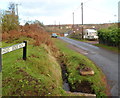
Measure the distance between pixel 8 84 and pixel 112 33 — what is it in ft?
58.5

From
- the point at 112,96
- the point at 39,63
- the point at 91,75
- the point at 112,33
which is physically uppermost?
the point at 112,33

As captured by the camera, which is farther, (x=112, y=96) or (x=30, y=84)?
(x=112, y=96)

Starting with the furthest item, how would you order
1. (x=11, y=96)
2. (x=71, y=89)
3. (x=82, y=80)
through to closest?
(x=82, y=80), (x=71, y=89), (x=11, y=96)

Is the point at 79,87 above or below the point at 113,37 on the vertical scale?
below

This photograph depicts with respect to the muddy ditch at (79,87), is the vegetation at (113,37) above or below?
above

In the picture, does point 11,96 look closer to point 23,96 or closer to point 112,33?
point 23,96

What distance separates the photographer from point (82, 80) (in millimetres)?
7141

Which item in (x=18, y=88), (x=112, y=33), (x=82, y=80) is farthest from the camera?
(x=112, y=33)

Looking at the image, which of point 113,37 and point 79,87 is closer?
point 79,87

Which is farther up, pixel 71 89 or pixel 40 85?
pixel 40 85

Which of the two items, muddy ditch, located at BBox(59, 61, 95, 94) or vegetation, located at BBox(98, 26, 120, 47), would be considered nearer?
muddy ditch, located at BBox(59, 61, 95, 94)

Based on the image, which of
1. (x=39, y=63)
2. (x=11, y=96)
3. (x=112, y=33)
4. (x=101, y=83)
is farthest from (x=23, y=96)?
(x=112, y=33)

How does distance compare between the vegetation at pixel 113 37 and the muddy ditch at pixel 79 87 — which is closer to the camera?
the muddy ditch at pixel 79 87

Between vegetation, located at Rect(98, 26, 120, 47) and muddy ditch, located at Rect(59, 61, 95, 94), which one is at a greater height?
vegetation, located at Rect(98, 26, 120, 47)
